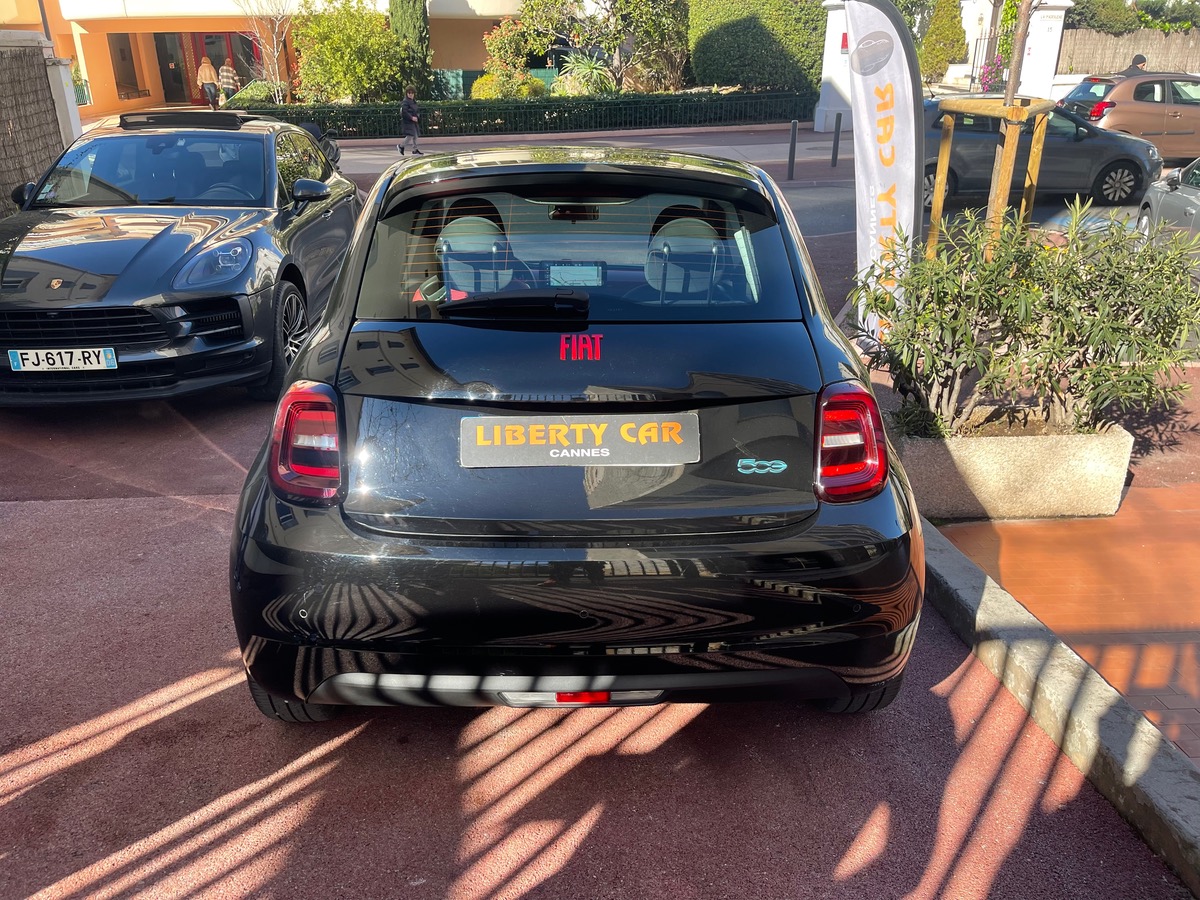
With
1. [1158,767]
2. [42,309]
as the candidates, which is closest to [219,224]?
[42,309]

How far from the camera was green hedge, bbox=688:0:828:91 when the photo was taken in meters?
31.5

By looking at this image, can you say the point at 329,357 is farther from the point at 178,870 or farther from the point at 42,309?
the point at 42,309

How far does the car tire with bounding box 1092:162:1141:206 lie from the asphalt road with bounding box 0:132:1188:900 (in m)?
13.9

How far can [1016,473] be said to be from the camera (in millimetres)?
4988

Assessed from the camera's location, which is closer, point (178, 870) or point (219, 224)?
Result: point (178, 870)

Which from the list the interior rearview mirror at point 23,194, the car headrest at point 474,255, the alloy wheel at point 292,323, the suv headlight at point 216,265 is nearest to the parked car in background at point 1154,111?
the alloy wheel at point 292,323

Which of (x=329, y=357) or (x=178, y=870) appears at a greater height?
(x=329, y=357)

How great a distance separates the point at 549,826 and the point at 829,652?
35.4 inches

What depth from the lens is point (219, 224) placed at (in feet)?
22.0

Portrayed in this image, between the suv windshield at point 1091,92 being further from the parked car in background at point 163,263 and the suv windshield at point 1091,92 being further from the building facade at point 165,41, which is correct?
the parked car in background at point 163,263

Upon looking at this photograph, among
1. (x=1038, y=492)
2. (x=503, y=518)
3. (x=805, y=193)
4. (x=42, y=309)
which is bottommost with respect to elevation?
(x=805, y=193)

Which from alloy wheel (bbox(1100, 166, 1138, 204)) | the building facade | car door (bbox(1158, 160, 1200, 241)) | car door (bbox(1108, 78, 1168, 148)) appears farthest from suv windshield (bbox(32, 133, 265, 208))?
the building facade

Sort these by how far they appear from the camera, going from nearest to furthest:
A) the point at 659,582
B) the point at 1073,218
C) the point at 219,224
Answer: the point at 659,582 → the point at 1073,218 → the point at 219,224

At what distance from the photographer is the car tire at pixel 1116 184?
1555 cm
